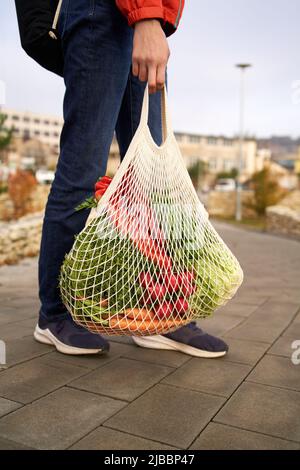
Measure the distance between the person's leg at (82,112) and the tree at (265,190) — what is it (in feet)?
58.6

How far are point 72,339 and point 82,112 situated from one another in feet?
2.89

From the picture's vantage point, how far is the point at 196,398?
153cm

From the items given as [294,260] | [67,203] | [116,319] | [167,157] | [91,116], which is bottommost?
[294,260]

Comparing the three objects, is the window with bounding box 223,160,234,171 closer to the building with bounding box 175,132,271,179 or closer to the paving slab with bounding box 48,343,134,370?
the building with bounding box 175,132,271,179

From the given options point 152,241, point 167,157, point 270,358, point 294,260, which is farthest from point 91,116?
point 294,260

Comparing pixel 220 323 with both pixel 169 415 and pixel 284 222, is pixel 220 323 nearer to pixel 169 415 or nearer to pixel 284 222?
pixel 169 415

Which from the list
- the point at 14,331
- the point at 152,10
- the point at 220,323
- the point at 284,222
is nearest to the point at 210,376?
the point at 220,323

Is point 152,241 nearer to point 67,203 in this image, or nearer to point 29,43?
point 67,203

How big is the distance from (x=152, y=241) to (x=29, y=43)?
2.96ft

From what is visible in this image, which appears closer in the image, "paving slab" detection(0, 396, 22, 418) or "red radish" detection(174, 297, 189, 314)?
"paving slab" detection(0, 396, 22, 418)

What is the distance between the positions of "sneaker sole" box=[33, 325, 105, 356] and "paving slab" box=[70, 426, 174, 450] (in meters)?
0.61

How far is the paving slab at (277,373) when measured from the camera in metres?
1.70

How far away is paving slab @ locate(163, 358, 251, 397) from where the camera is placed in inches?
63.9

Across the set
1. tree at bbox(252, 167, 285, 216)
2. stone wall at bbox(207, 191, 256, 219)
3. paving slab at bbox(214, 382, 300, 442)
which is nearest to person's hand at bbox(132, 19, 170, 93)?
paving slab at bbox(214, 382, 300, 442)
